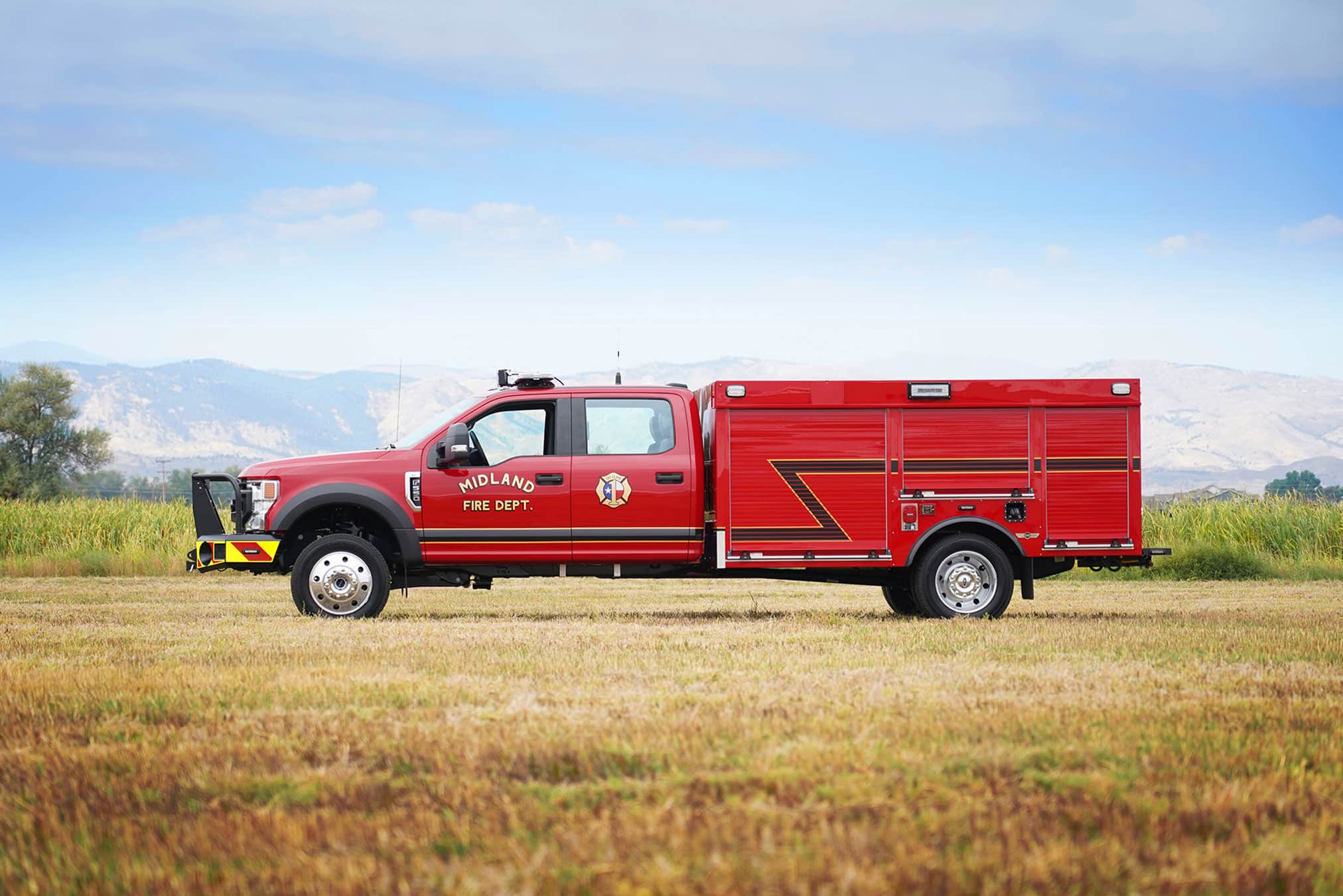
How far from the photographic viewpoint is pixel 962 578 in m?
13.1

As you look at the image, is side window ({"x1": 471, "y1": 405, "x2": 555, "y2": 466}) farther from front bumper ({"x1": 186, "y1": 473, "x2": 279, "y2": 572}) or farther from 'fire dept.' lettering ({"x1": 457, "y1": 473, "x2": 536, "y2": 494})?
front bumper ({"x1": 186, "y1": 473, "x2": 279, "y2": 572})

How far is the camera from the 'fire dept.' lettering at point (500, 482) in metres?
12.9

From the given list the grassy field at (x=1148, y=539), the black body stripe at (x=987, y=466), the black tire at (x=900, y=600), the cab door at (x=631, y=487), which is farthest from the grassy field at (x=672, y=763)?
the grassy field at (x=1148, y=539)

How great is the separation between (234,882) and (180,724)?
273cm

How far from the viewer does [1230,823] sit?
4590mm

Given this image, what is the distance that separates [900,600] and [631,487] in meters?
3.33

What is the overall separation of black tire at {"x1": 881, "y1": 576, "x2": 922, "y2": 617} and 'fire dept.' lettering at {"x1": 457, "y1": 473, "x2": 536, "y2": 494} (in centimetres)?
357

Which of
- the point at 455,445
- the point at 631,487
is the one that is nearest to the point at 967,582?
the point at 631,487

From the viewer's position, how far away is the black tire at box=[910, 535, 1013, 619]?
1299 cm

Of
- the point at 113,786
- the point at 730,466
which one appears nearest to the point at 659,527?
the point at 730,466

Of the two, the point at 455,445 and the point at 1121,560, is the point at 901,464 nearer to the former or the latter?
the point at 1121,560

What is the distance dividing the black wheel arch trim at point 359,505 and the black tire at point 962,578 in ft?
14.9

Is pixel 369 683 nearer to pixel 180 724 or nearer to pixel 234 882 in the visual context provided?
pixel 180 724

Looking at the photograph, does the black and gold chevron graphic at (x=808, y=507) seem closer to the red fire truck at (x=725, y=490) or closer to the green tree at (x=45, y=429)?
the red fire truck at (x=725, y=490)
